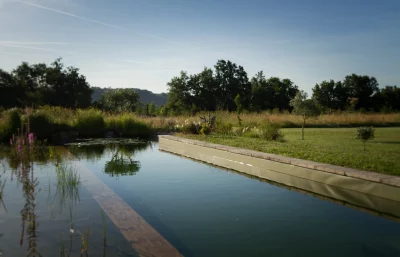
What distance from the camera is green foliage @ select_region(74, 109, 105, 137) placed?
43.2 ft

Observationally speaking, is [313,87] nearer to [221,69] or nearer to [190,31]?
[221,69]

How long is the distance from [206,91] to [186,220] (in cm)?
3031

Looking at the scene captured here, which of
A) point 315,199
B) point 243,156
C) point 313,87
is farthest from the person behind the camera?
point 313,87

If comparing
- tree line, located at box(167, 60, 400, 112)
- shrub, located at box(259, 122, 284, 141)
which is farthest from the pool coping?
tree line, located at box(167, 60, 400, 112)

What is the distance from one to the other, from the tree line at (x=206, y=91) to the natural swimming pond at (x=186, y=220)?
78.4ft

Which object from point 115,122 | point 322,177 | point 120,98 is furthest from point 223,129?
point 120,98

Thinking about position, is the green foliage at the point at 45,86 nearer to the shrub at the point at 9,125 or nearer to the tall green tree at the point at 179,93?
Answer: the tall green tree at the point at 179,93

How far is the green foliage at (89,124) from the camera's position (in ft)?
43.2

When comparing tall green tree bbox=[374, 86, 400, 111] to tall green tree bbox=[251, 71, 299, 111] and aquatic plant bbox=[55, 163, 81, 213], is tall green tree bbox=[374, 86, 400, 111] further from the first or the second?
aquatic plant bbox=[55, 163, 81, 213]

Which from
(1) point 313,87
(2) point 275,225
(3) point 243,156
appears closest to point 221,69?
(1) point 313,87

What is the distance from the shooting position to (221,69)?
1395 inches

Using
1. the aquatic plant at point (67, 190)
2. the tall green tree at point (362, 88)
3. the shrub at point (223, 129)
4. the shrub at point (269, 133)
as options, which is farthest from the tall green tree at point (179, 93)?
the aquatic plant at point (67, 190)

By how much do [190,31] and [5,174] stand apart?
7794 millimetres

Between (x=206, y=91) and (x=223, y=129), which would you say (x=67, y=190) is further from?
(x=206, y=91)
